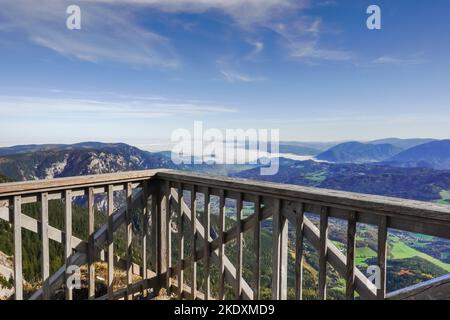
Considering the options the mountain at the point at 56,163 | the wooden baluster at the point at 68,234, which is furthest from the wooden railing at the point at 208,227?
the mountain at the point at 56,163

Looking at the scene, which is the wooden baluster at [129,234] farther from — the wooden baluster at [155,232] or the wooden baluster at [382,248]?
the wooden baluster at [382,248]

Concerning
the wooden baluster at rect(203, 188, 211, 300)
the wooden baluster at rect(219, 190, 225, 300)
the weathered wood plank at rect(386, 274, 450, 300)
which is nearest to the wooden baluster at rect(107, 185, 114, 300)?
the wooden baluster at rect(203, 188, 211, 300)

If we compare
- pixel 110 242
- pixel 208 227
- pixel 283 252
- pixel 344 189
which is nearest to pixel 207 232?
pixel 208 227

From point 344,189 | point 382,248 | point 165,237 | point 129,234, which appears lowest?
point 344,189

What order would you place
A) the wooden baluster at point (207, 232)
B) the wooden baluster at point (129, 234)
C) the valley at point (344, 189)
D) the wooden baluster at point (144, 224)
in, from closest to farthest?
1. the wooden baluster at point (207, 232)
2. the wooden baluster at point (129, 234)
3. the wooden baluster at point (144, 224)
4. the valley at point (344, 189)

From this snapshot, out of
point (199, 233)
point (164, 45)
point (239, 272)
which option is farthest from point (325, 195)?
point (164, 45)

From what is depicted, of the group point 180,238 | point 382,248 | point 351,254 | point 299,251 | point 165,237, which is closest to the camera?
point 382,248

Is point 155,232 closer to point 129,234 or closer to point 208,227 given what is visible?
A: point 129,234

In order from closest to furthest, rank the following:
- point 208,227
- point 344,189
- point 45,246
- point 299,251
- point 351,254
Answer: point 351,254 → point 299,251 → point 45,246 → point 208,227 → point 344,189
